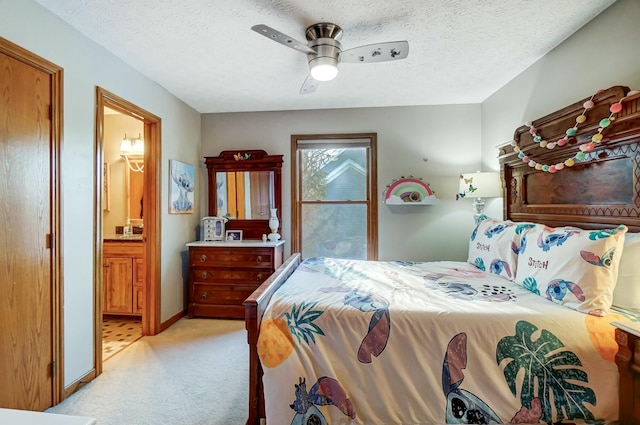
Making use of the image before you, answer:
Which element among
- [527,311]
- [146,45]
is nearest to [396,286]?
[527,311]

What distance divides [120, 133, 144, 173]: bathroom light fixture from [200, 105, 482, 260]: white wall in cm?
188

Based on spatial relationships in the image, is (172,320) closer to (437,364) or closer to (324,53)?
(437,364)

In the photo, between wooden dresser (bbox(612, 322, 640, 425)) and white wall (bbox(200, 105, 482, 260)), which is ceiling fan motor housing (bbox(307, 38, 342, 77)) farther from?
wooden dresser (bbox(612, 322, 640, 425))

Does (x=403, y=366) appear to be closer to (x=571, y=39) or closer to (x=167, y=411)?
(x=167, y=411)

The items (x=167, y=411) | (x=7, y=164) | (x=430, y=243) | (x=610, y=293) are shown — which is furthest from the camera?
(x=430, y=243)

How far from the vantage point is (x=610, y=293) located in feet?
5.00

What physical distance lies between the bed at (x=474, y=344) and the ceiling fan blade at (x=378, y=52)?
1272 millimetres

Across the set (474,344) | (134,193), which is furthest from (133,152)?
(474,344)

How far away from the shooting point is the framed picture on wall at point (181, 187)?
3.32m

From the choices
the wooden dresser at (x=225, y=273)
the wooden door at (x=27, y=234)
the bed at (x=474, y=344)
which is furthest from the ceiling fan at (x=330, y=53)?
the wooden dresser at (x=225, y=273)

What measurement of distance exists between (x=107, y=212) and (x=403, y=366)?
4.13 m

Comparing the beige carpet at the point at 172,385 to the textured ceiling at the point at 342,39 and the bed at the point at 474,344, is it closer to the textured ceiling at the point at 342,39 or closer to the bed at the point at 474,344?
the bed at the point at 474,344

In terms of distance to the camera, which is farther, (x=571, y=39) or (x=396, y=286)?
(x=571, y=39)

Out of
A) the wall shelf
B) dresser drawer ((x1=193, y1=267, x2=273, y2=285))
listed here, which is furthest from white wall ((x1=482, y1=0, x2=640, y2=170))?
dresser drawer ((x1=193, y1=267, x2=273, y2=285))
